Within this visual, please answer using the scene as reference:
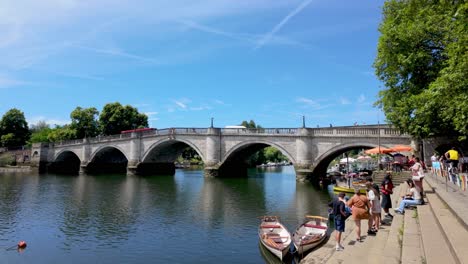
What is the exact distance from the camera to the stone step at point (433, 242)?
6176 millimetres

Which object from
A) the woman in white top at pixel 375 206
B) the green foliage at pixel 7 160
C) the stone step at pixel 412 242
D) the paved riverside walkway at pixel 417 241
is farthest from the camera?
the green foliage at pixel 7 160

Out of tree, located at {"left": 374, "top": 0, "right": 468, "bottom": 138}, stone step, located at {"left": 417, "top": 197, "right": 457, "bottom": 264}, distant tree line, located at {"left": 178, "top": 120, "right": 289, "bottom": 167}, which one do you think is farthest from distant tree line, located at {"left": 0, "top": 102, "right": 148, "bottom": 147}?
stone step, located at {"left": 417, "top": 197, "right": 457, "bottom": 264}

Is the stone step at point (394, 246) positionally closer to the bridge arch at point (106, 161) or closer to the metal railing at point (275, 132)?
the metal railing at point (275, 132)

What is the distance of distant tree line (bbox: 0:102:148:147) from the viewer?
217ft

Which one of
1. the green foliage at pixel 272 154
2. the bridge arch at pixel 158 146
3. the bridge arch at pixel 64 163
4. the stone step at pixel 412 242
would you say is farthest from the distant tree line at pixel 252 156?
the stone step at pixel 412 242

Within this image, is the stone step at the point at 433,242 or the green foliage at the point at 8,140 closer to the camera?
the stone step at the point at 433,242

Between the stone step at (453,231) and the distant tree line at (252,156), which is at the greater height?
the distant tree line at (252,156)

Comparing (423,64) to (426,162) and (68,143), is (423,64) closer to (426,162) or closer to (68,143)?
(426,162)

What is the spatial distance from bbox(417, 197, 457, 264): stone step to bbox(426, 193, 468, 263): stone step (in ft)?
0.44

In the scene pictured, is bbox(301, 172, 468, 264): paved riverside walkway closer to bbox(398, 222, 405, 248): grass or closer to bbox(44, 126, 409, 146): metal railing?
bbox(398, 222, 405, 248): grass

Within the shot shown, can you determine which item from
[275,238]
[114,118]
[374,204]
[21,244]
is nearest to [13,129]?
[114,118]

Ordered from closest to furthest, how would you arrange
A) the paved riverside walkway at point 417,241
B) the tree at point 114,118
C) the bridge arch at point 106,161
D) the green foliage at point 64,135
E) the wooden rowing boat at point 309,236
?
the paved riverside walkway at point 417,241 → the wooden rowing boat at point 309,236 → the bridge arch at point 106,161 → the tree at point 114,118 → the green foliage at point 64,135

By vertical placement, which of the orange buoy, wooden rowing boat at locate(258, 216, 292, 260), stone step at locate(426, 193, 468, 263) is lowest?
the orange buoy

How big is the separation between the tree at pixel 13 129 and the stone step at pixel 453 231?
80808mm
